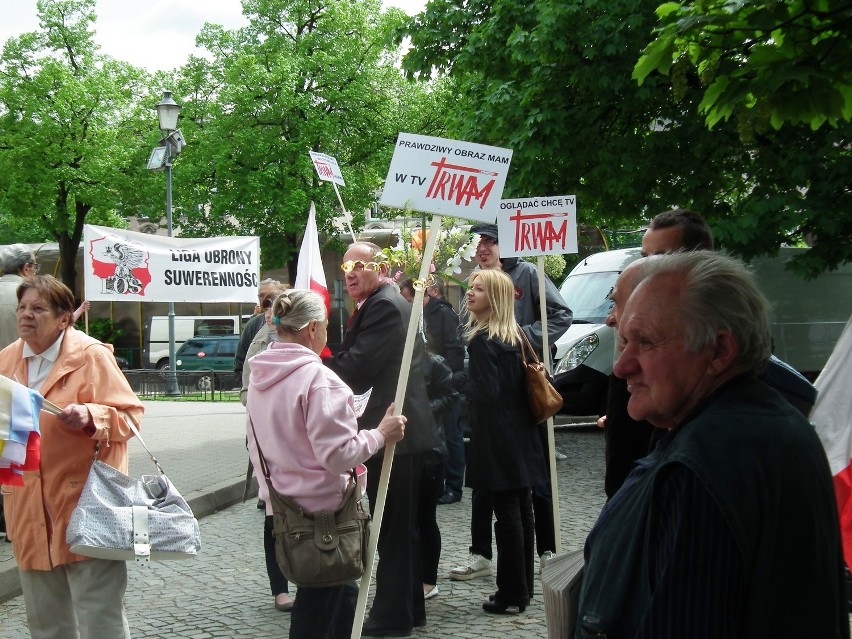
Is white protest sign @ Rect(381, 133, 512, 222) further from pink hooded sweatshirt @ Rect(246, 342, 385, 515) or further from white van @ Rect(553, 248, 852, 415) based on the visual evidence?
white van @ Rect(553, 248, 852, 415)

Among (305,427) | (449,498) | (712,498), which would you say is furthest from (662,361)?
(449,498)

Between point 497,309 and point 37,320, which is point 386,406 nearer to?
point 497,309

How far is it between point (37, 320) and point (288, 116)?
111ft

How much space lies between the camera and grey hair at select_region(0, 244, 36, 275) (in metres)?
7.53

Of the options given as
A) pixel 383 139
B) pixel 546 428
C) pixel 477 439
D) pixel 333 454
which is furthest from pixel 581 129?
pixel 383 139

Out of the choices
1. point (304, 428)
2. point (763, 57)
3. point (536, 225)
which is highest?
point (763, 57)

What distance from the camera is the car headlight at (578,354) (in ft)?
43.2

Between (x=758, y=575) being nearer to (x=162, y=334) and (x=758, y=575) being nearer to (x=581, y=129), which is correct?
(x=581, y=129)

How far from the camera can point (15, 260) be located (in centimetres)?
753

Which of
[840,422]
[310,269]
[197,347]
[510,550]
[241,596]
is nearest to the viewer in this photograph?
[840,422]

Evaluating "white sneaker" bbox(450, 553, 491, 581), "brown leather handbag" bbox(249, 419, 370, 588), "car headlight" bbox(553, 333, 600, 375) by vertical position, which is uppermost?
"car headlight" bbox(553, 333, 600, 375)

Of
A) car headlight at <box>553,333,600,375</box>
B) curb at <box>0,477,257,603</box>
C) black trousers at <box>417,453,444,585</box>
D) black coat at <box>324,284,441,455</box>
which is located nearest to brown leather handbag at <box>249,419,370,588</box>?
black coat at <box>324,284,441,455</box>

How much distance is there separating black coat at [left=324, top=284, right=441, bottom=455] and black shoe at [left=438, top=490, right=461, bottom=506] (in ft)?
13.2

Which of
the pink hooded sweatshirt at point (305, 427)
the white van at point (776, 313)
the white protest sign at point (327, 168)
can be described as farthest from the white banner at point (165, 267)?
the pink hooded sweatshirt at point (305, 427)
